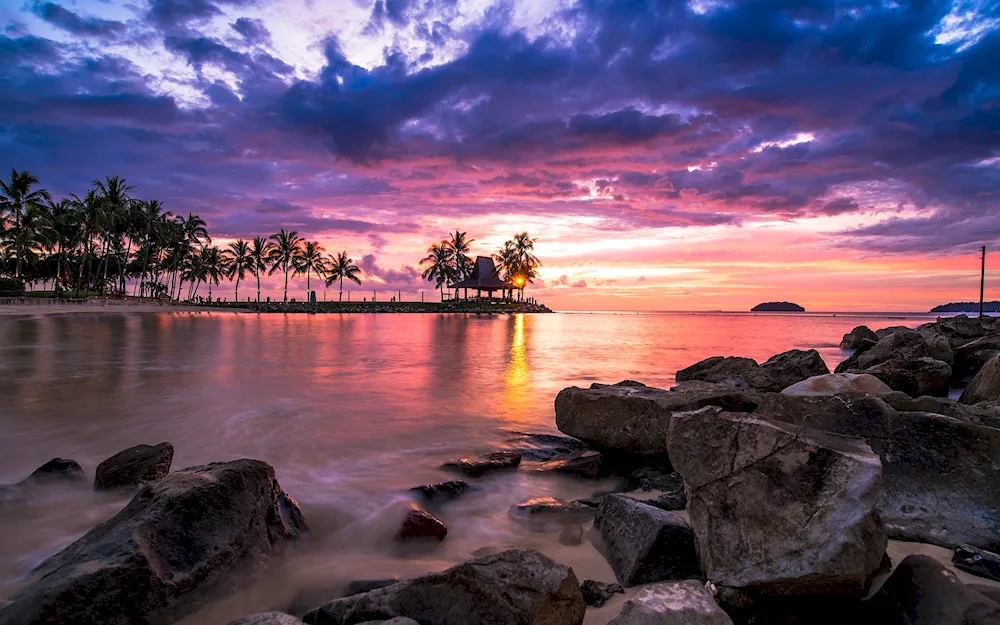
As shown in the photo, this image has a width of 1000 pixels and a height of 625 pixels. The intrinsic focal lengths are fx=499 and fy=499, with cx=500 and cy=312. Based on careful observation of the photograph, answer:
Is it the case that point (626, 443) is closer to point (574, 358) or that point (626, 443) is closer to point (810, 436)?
point (810, 436)

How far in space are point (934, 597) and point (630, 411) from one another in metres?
3.24

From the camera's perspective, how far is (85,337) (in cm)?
2164

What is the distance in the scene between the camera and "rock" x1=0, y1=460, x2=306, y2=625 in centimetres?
229

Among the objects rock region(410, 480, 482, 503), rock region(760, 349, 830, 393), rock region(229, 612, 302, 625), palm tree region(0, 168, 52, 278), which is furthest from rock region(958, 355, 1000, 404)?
palm tree region(0, 168, 52, 278)

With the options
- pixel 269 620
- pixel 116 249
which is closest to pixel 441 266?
pixel 116 249

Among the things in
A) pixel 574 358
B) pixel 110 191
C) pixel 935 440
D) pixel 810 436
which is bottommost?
pixel 574 358

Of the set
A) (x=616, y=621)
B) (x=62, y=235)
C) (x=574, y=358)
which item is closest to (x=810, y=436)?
(x=616, y=621)

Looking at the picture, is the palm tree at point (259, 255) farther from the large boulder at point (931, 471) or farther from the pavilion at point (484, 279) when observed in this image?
the large boulder at point (931, 471)

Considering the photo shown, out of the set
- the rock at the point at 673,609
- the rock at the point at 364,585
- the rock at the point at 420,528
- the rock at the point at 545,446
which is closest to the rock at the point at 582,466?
the rock at the point at 545,446

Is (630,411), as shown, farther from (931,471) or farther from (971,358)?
(971,358)

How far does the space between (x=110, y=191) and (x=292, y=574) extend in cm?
7116

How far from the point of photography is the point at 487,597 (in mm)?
2314

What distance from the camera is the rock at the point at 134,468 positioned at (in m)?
4.41

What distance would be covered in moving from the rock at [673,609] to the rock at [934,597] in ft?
2.72
